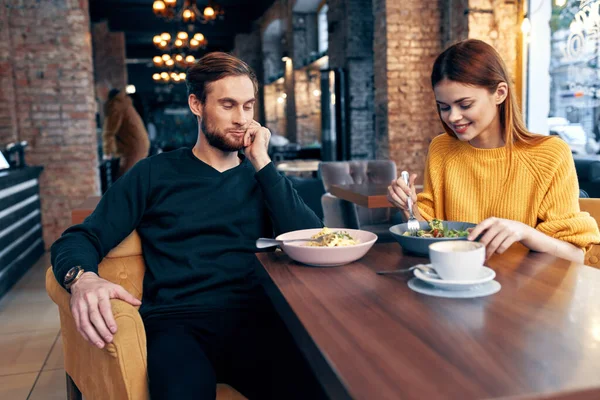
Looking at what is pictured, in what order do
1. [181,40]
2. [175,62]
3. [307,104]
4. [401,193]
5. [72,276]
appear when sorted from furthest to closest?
1. [175,62]
2. [307,104]
3. [181,40]
4. [401,193]
5. [72,276]

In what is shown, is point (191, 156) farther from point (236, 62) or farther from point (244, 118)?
point (236, 62)

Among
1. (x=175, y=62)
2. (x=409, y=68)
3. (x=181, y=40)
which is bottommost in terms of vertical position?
(x=409, y=68)

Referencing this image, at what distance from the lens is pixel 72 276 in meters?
1.41

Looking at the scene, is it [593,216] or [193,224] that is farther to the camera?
[593,216]

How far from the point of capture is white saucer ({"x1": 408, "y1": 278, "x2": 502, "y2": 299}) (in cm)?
106

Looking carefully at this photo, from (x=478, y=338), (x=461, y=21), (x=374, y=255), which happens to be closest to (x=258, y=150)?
(x=374, y=255)

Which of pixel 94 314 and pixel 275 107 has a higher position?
pixel 275 107

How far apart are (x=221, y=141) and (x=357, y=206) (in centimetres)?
240

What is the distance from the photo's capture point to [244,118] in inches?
70.4

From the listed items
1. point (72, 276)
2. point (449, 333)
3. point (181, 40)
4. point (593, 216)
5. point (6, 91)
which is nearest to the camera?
point (449, 333)

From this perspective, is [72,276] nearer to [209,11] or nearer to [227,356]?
[227,356]

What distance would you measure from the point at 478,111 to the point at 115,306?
1187 mm

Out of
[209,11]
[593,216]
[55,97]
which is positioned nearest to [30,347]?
[593,216]

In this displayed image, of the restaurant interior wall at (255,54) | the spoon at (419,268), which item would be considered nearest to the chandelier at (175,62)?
the restaurant interior wall at (255,54)
